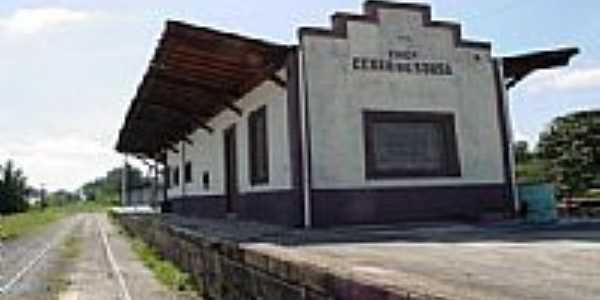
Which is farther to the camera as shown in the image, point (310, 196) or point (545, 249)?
point (310, 196)

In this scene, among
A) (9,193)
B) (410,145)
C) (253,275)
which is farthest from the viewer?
(9,193)

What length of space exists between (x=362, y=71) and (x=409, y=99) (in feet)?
3.62

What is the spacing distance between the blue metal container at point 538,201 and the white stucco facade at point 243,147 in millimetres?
5009

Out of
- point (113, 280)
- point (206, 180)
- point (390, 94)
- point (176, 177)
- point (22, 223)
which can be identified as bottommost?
point (113, 280)

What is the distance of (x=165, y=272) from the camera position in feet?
51.1

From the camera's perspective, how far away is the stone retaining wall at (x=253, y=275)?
5.23 m

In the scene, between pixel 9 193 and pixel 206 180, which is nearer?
pixel 206 180

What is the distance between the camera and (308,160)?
13.8m

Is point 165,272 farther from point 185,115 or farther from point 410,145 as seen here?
point 185,115

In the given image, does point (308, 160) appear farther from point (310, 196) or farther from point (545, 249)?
point (545, 249)

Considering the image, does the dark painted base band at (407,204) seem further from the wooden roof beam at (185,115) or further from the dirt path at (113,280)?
the wooden roof beam at (185,115)

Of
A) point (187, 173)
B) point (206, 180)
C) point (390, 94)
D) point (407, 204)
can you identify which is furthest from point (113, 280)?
point (187, 173)

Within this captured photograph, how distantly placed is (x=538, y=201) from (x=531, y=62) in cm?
294

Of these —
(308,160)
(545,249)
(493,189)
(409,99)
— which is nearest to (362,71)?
(409,99)
